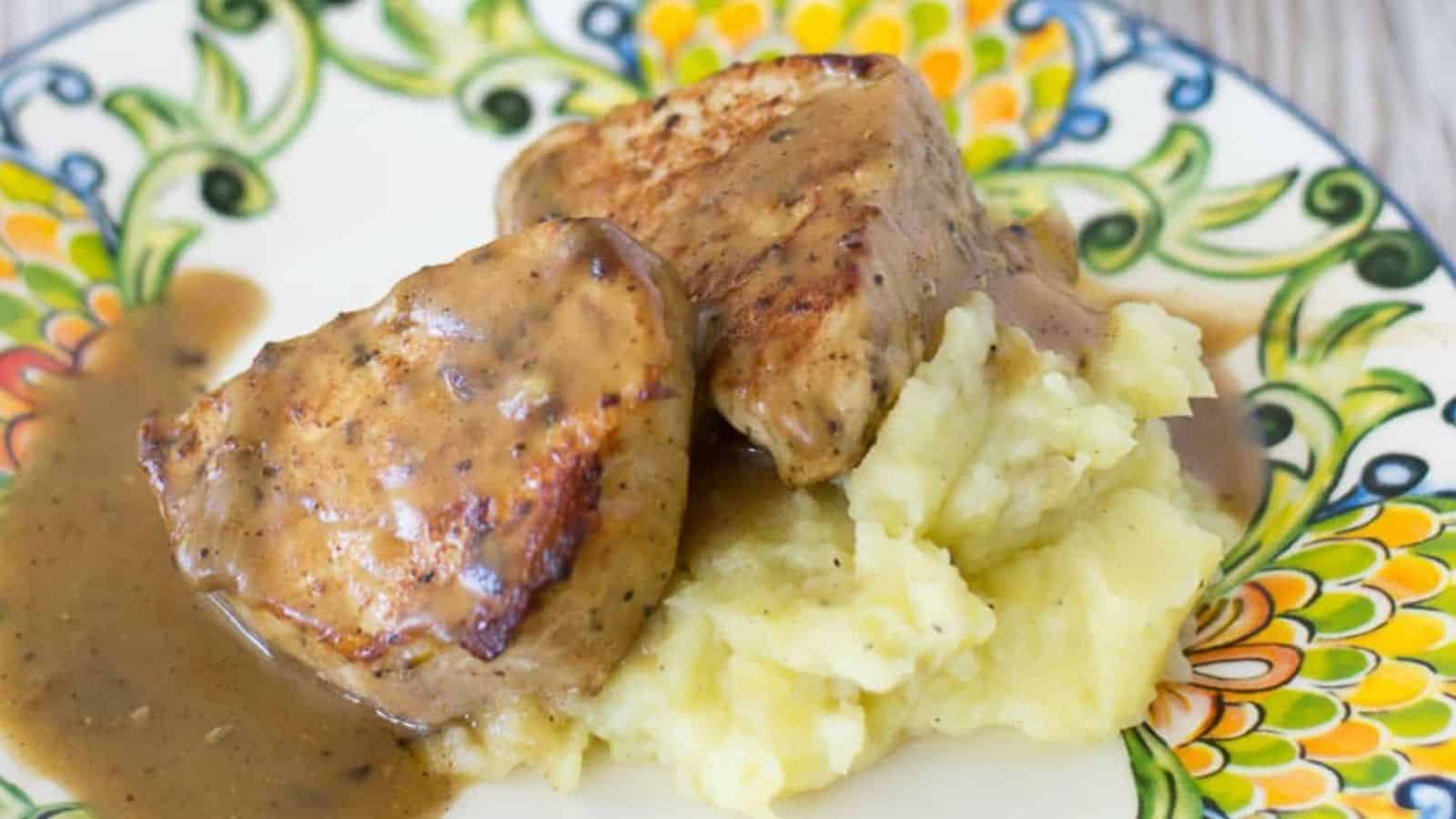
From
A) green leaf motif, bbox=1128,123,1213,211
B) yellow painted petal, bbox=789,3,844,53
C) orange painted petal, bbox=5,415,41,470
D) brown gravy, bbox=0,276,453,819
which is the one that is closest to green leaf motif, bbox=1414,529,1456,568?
green leaf motif, bbox=1128,123,1213,211

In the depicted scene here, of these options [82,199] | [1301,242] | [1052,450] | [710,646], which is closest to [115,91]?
[82,199]

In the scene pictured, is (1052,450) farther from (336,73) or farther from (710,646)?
(336,73)

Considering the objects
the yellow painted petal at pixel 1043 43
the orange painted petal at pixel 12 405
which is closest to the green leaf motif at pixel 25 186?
the orange painted petal at pixel 12 405

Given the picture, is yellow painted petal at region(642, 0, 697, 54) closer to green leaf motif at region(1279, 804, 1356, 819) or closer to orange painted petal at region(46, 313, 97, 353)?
orange painted petal at region(46, 313, 97, 353)

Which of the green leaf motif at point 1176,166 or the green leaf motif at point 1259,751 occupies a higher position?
the green leaf motif at point 1176,166

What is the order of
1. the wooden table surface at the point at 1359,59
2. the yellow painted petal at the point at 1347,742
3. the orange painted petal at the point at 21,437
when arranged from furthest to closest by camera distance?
the wooden table surface at the point at 1359,59
the orange painted petal at the point at 21,437
the yellow painted petal at the point at 1347,742

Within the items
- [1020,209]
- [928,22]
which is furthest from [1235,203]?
[928,22]

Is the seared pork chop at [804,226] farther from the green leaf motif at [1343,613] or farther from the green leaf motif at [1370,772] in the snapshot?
the green leaf motif at [1370,772]
